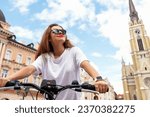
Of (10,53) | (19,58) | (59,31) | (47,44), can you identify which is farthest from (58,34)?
(19,58)

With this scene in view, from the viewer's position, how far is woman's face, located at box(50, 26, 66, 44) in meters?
2.25

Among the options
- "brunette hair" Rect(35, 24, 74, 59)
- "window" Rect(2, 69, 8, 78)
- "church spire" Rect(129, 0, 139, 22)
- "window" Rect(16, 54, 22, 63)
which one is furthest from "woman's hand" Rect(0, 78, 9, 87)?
A: "church spire" Rect(129, 0, 139, 22)

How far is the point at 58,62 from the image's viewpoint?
7.48 feet

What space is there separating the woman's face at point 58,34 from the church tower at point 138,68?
54115 millimetres

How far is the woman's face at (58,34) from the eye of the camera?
2254mm

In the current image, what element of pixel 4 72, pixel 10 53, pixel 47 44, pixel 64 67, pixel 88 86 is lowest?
pixel 88 86

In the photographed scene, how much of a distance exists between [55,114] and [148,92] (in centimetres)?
5656

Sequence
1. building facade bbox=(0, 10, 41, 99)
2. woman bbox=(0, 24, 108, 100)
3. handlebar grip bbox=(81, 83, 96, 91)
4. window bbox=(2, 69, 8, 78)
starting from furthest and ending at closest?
window bbox=(2, 69, 8, 78), building facade bbox=(0, 10, 41, 99), woman bbox=(0, 24, 108, 100), handlebar grip bbox=(81, 83, 96, 91)

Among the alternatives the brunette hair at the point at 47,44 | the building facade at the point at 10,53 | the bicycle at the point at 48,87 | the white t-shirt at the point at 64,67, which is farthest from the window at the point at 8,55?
the bicycle at the point at 48,87

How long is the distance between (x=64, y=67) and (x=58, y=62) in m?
0.13

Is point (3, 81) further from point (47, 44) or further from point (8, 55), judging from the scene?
point (8, 55)

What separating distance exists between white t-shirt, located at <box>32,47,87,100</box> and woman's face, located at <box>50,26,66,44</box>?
0.18m

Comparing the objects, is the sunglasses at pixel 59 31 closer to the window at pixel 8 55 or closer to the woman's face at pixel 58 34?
the woman's face at pixel 58 34

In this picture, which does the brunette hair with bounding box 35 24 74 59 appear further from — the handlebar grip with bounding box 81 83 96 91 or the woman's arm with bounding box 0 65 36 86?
the handlebar grip with bounding box 81 83 96 91
